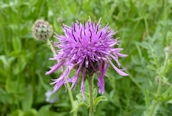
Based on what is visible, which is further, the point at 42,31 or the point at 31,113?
the point at 31,113

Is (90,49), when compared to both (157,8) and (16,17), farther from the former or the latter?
(157,8)

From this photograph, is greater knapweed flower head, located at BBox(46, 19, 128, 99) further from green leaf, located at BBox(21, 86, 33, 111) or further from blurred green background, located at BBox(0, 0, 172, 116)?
green leaf, located at BBox(21, 86, 33, 111)

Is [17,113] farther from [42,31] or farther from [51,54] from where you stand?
[42,31]

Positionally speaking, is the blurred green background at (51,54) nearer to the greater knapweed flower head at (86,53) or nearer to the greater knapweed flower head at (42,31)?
the greater knapweed flower head at (42,31)

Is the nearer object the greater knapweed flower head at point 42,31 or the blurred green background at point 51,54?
the greater knapweed flower head at point 42,31

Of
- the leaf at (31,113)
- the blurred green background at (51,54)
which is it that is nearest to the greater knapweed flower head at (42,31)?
the blurred green background at (51,54)

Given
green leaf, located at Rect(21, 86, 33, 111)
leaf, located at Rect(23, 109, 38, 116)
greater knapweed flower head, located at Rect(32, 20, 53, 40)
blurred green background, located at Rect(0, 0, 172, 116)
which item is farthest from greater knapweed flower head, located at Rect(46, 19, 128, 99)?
green leaf, located at Rect(21, 86, 33, 111)

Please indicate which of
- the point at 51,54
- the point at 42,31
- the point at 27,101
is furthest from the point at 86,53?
the point at 27,101

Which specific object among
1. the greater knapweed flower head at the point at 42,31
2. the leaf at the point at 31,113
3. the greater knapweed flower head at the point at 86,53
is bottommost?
the leaf at the point at 31,113
